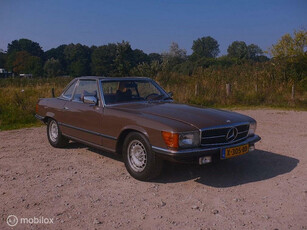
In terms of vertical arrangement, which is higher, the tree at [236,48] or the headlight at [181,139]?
the tree at [236,48]

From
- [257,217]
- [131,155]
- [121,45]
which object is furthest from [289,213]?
[121,45]

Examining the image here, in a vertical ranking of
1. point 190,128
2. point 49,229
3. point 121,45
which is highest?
point 121,45

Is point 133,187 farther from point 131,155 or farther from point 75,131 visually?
point 75,131

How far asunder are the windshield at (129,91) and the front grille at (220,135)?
1.69 m

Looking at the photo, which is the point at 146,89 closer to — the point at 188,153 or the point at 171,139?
the point at 171,139

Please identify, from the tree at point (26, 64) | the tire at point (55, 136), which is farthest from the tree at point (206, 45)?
the tire at point (55, 136)

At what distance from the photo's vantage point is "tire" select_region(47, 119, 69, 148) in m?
6.28

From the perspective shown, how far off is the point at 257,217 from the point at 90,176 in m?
2.50

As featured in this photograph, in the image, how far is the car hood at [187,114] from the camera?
425 centimetres

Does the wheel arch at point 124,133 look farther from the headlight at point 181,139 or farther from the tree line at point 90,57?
the tree line at point 90,57

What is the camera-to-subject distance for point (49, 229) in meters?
3.10

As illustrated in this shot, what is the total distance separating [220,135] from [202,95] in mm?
11306

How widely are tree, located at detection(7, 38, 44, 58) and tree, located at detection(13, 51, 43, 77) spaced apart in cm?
2079

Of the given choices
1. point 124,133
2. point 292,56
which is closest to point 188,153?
point 124,133
